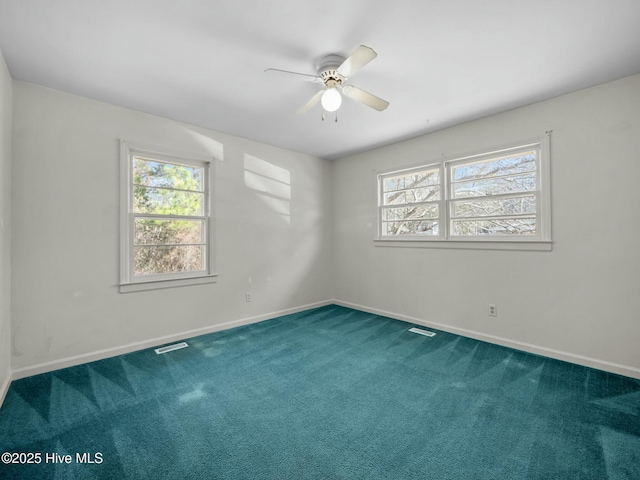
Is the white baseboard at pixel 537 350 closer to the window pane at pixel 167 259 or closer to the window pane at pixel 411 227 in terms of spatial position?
the window pane at pixel 411 227

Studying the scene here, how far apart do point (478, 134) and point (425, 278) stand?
1.88m

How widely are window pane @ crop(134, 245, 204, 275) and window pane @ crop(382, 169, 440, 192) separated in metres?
2.85

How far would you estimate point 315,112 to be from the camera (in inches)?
127

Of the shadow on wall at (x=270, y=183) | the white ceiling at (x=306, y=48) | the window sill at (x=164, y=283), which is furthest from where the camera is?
the shadow on wall at (x=270, y=183)

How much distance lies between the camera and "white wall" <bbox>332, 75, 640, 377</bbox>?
101 inches

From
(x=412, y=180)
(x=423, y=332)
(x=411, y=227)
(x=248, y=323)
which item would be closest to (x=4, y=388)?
(x=248, y=323)

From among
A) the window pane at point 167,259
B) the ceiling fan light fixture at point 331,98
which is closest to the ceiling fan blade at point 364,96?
the ceiling fan light fixture at point 331,98

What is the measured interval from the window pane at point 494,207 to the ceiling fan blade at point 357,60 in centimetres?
233

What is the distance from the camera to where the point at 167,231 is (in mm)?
3459

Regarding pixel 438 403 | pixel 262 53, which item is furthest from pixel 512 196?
pixel 262 53

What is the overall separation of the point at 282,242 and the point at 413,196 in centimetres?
204

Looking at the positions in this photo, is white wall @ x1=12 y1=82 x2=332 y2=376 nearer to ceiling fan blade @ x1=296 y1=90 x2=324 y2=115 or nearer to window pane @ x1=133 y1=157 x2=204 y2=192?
window pane @ x1=133 y1=157 x2=204 y2=192

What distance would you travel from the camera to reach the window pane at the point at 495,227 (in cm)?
317

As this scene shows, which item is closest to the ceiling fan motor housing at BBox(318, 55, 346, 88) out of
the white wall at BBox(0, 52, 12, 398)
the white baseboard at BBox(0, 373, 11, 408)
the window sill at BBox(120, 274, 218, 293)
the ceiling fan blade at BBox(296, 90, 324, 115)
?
the ceiling fan blade at BBox(296, 90, 324, 115)
